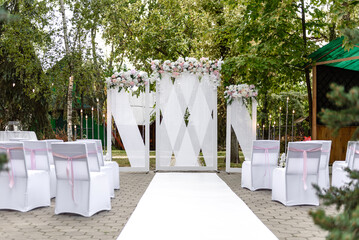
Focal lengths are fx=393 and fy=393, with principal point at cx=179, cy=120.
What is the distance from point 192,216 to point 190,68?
19.8 ft

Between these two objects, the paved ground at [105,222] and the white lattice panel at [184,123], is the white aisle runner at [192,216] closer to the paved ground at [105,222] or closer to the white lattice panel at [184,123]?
the paved ground at [105,222]

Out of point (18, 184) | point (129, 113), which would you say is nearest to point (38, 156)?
point (18, 184)

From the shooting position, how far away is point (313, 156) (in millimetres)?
6172

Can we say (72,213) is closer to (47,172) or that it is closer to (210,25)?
(47,172)

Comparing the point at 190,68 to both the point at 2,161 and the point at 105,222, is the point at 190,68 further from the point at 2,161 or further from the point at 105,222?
the point at 2,161

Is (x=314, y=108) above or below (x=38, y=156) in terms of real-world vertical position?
above

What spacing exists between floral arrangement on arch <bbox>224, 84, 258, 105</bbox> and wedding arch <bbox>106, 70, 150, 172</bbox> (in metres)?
2.26

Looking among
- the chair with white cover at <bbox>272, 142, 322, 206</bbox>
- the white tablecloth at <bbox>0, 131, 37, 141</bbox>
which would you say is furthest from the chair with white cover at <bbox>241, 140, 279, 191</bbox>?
the white tablecloth at <bbox>0, 131, 37, 141</bbox>

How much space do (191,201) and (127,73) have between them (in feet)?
17.3

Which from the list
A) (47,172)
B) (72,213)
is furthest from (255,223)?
(47,172)

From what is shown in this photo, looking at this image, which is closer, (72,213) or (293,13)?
(72,213)

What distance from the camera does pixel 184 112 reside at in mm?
10797

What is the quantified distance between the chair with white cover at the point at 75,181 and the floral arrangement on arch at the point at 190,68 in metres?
5.71

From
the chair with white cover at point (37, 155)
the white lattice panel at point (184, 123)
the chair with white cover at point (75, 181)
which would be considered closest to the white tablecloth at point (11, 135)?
the white lattice panel at point (184, 123)
